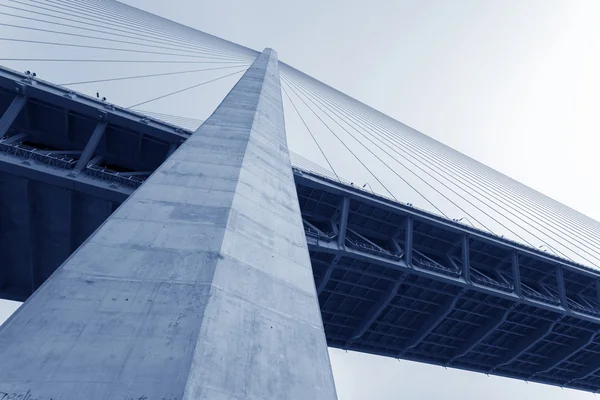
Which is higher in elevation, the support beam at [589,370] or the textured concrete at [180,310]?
the textured concrete at [180,310]

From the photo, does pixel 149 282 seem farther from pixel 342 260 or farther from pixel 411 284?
pixel 411 284

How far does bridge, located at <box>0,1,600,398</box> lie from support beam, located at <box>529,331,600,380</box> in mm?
88

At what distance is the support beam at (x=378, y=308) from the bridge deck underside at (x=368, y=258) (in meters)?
0.08

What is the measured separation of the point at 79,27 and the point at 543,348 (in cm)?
4066

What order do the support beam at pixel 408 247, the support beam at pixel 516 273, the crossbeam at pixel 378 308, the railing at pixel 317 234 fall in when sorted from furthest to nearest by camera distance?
the support beam at pixel 516 273 < the crossbeam at pixel 378 308 < the support beam at pixel 408 247 < the railing at pixel 317 234

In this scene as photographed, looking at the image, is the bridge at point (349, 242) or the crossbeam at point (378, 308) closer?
the bridge at point (349, 242)

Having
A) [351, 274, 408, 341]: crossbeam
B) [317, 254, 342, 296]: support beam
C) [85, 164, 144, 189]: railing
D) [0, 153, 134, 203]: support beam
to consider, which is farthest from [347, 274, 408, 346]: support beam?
[0, 153, 134, 203]: support beam

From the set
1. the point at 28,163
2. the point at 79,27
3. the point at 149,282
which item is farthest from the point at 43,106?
the point at 149,282

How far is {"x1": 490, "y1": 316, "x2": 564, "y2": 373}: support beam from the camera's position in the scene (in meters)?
24.6

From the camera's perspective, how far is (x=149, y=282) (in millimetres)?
4395

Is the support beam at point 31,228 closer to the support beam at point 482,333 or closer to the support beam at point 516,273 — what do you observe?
the support beam at point 516,273

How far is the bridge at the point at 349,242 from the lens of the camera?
14156 millimetres

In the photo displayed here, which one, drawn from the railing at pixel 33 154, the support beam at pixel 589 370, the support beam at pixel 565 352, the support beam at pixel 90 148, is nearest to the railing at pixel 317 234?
the support beam at pixel 90 148

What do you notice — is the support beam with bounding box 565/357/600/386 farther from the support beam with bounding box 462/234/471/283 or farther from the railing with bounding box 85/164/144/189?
the railing with bounding box 85/164/144/189
